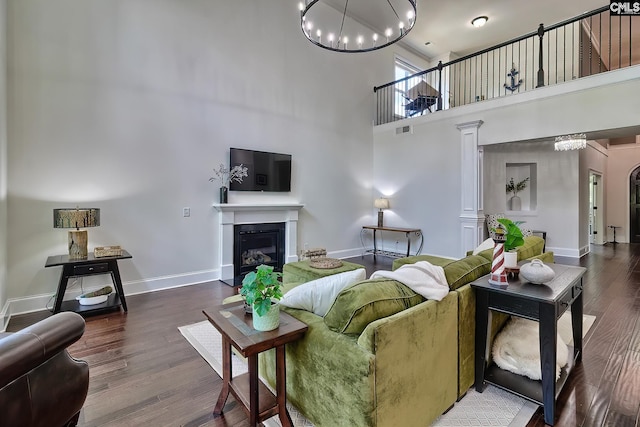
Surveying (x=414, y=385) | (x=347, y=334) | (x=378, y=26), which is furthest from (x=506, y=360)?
(x=378, y=26)

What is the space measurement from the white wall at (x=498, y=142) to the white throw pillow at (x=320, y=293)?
4666 millimetres

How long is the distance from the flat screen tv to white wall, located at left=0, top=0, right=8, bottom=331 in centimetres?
260

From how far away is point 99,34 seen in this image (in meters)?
3.91

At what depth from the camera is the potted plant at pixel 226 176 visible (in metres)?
4.89

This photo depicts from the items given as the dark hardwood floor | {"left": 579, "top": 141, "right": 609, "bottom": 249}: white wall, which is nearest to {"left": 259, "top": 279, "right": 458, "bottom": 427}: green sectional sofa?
the dark hardwood floor

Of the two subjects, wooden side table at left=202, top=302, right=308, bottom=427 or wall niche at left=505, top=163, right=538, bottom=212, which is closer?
wooden side table at left=202, top=302, right=308, bottom=427

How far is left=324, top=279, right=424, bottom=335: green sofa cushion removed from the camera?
57.4 inches

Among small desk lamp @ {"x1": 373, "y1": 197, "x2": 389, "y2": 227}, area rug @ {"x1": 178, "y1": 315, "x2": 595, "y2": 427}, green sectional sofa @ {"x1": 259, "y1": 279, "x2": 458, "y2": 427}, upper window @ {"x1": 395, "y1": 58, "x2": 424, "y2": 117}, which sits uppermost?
upper window @ {"x1": 395, "y1": 58, "x2": 424, "y2": 117}

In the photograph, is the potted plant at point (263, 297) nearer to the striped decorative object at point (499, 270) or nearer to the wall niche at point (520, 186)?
the striped decorative object at point (499, 270)

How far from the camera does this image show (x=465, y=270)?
2.11 meters

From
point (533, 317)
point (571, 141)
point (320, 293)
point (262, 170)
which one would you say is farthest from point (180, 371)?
point (571, 141)

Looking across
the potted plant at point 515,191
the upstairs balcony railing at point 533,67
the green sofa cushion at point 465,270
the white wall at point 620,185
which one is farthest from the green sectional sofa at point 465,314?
the white wall at point 620,185

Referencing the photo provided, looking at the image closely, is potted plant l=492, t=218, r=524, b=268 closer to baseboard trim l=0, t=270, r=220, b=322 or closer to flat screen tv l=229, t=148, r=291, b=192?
flat screen tv l=229, t=148, r=291, b=192

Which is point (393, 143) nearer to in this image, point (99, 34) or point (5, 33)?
point (99, 34)
